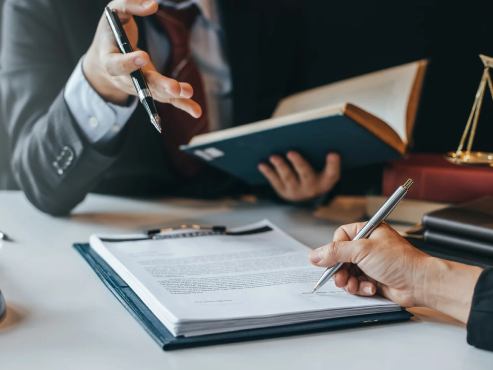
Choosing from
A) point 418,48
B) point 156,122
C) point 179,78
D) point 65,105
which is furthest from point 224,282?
point 418,48

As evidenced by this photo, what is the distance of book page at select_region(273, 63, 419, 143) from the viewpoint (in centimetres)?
105

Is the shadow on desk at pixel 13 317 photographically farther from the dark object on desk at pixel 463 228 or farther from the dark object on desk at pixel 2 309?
the dark object on desk at pixel 463 228

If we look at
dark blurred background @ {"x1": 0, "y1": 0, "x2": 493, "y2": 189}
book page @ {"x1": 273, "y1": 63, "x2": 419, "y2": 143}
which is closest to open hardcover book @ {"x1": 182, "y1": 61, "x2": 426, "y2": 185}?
book page @ {"x1": 273, "y1": 63, "x2": 419, "y2": 143}

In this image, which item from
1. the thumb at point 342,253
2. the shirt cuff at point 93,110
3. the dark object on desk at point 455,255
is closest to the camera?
the thumb at point 342,253

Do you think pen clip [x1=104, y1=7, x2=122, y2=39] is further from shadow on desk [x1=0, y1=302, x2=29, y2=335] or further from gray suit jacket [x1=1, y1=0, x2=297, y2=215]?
shadow on desk [x1=0, y1=302, x2=29, y2=335]

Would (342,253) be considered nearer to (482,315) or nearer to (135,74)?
(482,315)

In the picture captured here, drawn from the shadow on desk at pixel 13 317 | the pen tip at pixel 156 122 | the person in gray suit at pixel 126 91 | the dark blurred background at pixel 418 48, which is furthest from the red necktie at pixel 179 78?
the shadow on desk at pixel 13 317

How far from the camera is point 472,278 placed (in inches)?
22.6

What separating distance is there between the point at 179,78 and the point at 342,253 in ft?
2.72

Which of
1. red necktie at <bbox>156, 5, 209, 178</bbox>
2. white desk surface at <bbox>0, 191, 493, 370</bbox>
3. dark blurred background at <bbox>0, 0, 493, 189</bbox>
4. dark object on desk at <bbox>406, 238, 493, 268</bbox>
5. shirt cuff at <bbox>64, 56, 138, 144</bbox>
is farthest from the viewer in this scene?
dark blurred background at <bbox>0, 0, 493, 189</bbox>

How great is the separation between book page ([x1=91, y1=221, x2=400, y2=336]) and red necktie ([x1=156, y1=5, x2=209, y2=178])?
50cm

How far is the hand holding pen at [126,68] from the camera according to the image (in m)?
0.68

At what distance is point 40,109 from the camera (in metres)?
1.23

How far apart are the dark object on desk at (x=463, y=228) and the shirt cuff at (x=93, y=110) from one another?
0.62 m
